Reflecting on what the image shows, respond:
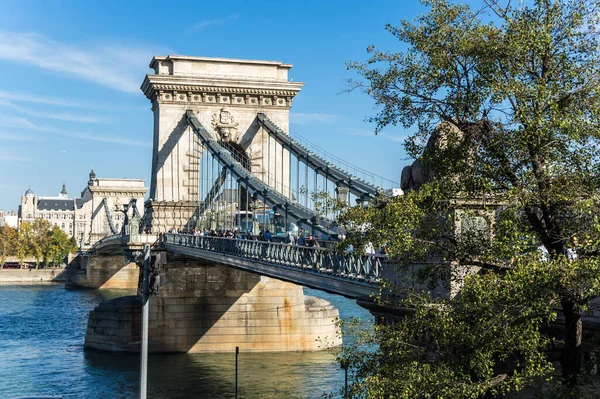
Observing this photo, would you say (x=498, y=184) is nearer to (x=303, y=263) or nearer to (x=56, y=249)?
(x=303, y=263)

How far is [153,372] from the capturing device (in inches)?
1537

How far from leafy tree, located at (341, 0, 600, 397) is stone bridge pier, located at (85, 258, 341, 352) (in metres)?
30.3

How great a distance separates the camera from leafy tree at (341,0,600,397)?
12516 millimetres

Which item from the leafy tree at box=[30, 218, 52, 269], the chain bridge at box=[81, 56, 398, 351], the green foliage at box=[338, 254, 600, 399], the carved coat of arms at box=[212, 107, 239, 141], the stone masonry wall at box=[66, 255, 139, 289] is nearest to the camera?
the green foliage at box=[338, 254, 600, 399]

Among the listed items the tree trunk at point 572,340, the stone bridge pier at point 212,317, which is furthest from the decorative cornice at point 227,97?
the tree trunk at point 572,340

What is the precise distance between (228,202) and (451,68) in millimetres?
42428

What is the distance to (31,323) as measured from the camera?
200 ft

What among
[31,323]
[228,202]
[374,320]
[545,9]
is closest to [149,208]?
[228,202]

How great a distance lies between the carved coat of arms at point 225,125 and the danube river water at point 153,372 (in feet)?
47.4

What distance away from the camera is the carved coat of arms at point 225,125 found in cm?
5616

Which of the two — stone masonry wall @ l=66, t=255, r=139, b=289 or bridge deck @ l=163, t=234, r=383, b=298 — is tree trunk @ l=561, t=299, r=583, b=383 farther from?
stone masonry wall @ l=66, t=255, r=139, b=289

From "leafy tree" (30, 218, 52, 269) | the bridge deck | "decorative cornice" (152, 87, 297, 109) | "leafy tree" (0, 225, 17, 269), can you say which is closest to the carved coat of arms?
"decorative cornice" (152, 87, 297, 109)

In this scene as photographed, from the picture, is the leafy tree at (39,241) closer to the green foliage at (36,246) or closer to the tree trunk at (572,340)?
the green foliage at (36,246)

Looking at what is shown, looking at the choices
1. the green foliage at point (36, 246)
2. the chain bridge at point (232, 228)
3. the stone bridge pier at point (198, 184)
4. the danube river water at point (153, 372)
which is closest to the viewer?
the chain bridge at point (232, 228)
